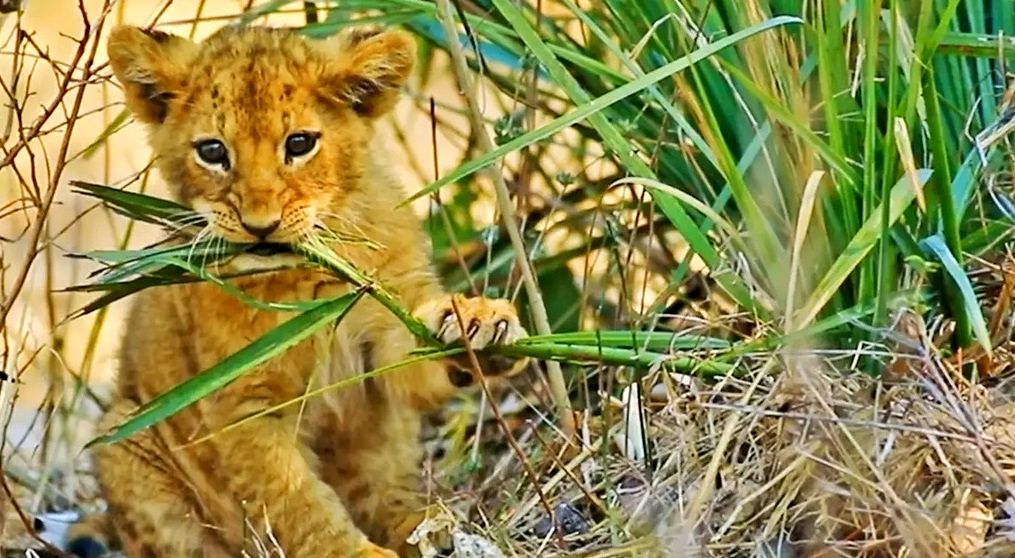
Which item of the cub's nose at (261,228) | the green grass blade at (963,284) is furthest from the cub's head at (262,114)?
the green grass blade at (963,284)

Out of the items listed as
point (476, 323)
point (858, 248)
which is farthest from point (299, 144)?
point (858, 248)

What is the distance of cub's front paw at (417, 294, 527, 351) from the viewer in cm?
228

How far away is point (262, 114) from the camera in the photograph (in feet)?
8.06

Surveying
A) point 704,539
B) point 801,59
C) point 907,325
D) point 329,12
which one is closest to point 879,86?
point 801,59

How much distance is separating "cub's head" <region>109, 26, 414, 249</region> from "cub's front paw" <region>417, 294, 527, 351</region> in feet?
0.76

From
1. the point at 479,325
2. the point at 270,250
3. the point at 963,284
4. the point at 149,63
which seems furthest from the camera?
the point at 149,63

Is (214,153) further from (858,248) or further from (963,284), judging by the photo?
(963,284)

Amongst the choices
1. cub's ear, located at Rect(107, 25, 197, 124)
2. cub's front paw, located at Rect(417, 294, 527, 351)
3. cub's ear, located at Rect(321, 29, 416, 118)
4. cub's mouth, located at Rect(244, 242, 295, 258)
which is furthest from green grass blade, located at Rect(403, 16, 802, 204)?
cub's ear, located at Rect(107, 25, 197, 124)

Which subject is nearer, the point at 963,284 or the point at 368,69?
the point at 963,284

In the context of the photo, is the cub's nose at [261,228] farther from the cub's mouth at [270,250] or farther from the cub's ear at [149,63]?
the cub's ear at [149,63]

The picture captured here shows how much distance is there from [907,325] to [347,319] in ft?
2.77

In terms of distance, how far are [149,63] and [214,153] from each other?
0.60ft

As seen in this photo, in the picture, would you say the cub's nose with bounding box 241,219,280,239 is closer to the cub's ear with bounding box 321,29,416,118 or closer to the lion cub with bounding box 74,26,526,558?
the lion cub with bounding box 74,26,526,558

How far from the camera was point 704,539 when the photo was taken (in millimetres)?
2117
